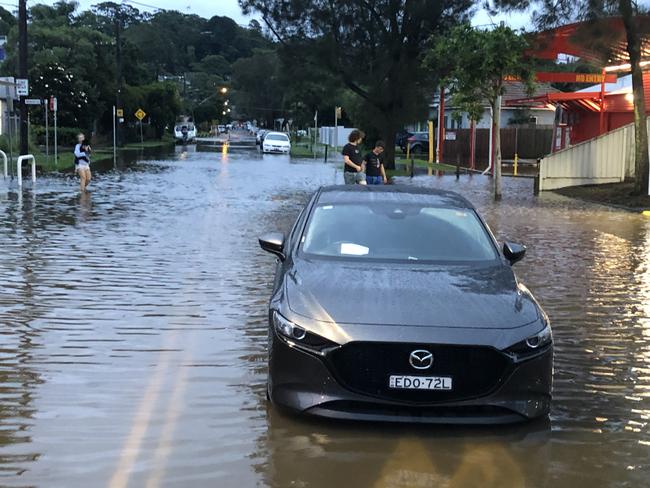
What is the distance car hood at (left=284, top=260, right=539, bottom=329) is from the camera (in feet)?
15.1

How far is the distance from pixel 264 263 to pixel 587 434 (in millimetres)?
6248

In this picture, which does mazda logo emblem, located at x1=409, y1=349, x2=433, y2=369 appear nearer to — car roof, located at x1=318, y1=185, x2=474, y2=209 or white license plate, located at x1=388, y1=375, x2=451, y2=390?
white license plate, located at x1=388, y1=375, x2=451, y2=390

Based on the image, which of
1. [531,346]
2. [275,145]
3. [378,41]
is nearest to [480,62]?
[378,41]

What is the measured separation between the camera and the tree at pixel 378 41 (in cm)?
3422

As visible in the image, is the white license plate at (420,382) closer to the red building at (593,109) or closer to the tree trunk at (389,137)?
the red building at (593,109)

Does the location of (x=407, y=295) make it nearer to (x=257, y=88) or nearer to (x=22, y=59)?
(x=22, y=59)

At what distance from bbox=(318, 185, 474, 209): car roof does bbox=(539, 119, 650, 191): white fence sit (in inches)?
721

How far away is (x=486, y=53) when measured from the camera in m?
20.0

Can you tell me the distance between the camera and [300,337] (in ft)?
15.1

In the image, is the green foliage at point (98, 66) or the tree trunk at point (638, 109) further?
the green foliage at point (98, 66)

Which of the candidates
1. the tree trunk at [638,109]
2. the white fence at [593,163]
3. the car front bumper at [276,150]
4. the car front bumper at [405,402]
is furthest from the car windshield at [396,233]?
the car front bumper at [276,150]

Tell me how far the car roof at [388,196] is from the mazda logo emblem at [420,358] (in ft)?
7.39

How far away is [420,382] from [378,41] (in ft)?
105

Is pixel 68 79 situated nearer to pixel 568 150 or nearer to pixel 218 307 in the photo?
pixel 568 150
